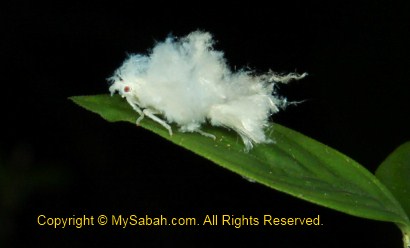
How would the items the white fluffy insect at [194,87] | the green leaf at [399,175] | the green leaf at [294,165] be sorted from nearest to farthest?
the green leaf at [294,165], the green leaf at [399,175], the white fluffy insect at [194,87]

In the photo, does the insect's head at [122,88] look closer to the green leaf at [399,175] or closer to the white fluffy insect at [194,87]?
the white fluffy insect at [194,87]

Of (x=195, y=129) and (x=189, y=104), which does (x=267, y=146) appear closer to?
(x=195, y=129)

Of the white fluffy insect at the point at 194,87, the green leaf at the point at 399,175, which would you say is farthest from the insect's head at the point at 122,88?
the green leaf at the point at 399,175

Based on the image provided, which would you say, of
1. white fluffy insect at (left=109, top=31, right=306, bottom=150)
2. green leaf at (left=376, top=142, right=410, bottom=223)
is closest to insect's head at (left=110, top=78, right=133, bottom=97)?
white fluffy insect at (left=109, top=31, right=306, bottom=150)

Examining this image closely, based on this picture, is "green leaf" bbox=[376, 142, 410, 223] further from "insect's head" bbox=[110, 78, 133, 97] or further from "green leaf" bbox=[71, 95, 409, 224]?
"insect's head" bbox=[110, 78, 133, 97]

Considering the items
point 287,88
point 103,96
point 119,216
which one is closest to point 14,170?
point 119,216
